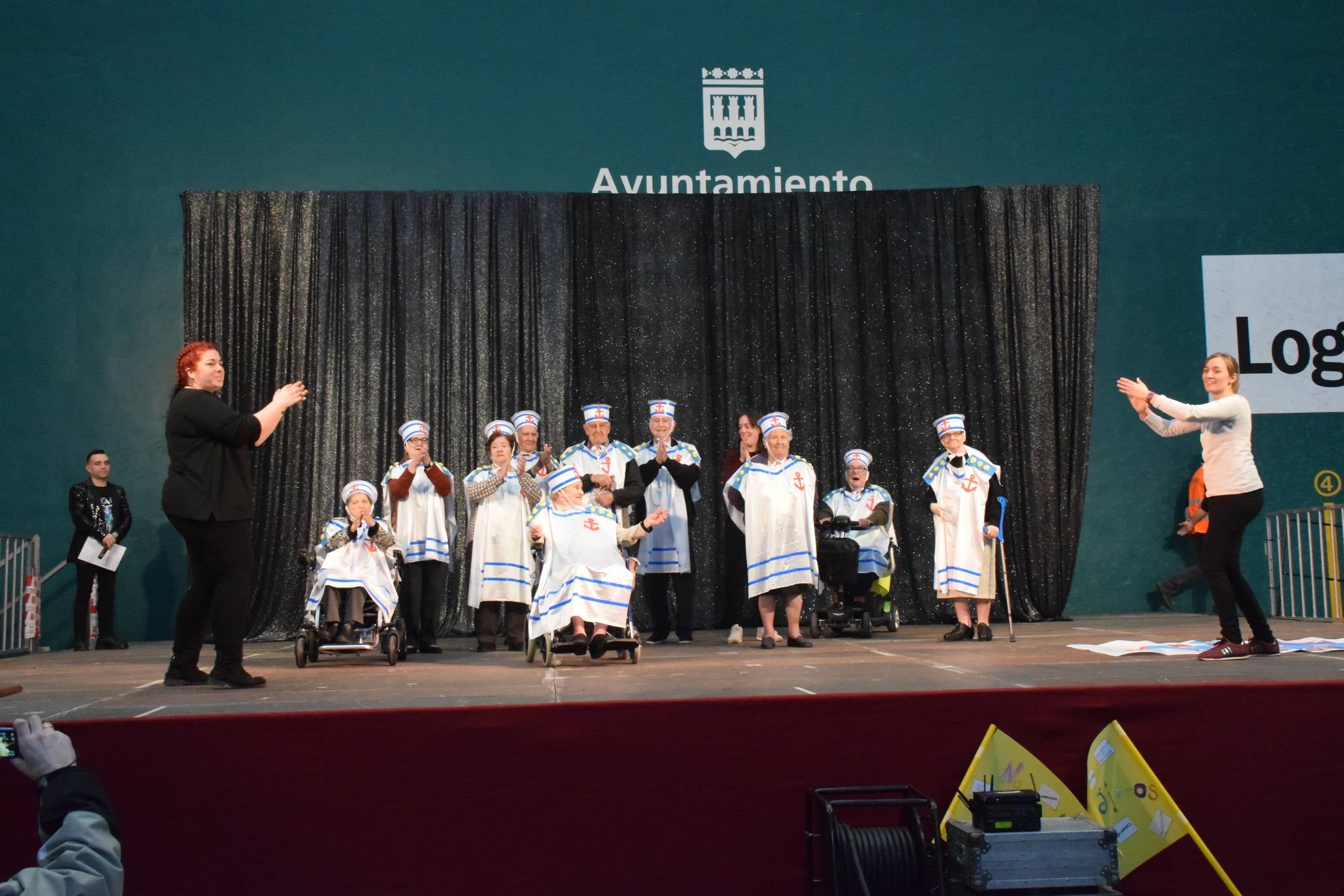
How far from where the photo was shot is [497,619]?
22.5 ft

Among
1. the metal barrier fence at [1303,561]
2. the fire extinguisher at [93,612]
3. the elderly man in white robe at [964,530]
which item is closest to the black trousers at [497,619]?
the elderly man in white robe at [964,530]

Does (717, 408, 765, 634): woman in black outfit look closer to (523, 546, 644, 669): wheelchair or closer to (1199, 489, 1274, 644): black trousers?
(523, 546, 644, 669): wheelchair

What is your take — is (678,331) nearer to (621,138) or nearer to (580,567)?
(621,138)

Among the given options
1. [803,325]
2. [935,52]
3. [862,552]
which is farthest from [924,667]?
[935,52]

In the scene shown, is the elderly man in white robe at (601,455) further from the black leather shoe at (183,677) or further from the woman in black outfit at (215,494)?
the black leather shoe at (183,677)

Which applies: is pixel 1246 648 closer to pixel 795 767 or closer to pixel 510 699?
pixel 795 767

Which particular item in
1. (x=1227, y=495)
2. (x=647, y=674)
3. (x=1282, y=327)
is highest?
(x=1282, y=327)

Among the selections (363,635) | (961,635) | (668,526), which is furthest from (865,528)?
(363,635)

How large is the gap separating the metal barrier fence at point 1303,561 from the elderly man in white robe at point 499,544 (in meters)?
5.70

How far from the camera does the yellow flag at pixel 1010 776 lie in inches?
119

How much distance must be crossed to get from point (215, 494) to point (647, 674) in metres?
1.91

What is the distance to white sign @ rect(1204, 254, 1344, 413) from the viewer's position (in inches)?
359

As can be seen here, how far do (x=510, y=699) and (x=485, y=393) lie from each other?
17.6ft

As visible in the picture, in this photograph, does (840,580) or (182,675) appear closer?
(182,675)
